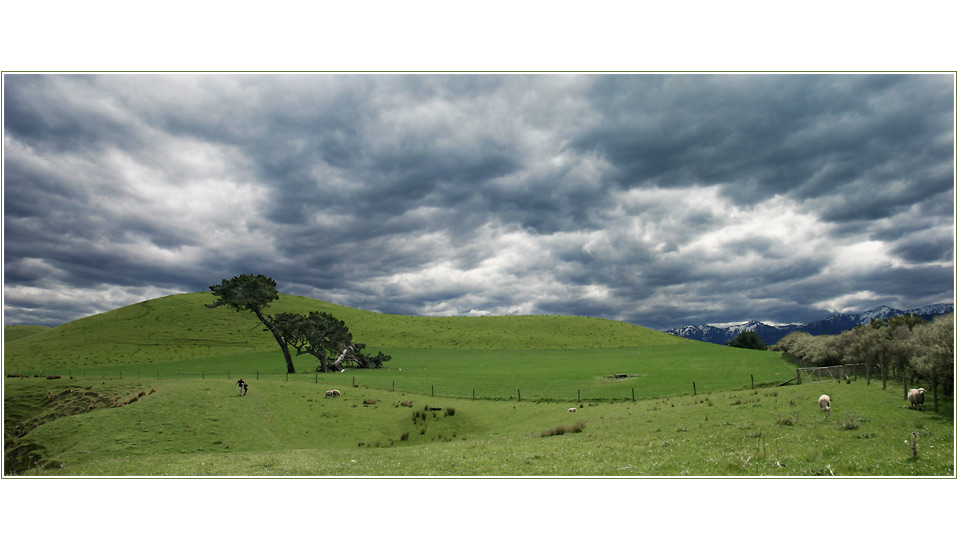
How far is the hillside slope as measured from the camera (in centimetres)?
11654

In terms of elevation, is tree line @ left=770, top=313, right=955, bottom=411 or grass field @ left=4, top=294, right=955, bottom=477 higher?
tree line @ left=770, top=313, right=955, bottom=411

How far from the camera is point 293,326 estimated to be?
272ft

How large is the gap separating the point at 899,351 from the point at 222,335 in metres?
155

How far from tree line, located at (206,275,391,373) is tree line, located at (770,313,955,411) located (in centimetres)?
7727

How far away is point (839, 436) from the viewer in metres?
21.6

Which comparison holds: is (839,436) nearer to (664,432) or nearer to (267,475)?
(664,432)

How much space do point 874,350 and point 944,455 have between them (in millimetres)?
33719

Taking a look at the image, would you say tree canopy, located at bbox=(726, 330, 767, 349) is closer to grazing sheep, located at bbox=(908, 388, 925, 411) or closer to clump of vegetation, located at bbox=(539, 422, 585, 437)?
grazing sheep, located at bbox=(908, 388, 925, 411)

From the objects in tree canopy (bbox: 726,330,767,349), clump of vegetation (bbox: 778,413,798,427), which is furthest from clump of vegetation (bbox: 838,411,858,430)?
tree canopy (bbox: 726,330,767,349)

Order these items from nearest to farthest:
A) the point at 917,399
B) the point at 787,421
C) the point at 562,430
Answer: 1. the point at 787,421
2. the point at 917,399
3. the point at 562,430

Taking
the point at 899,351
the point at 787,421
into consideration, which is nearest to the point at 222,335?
the point at 787,421

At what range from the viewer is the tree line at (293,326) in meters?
76.9

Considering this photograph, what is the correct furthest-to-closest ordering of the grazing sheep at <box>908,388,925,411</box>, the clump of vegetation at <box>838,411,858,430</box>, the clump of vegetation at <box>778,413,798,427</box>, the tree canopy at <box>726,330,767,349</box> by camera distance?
the tree canopy at <box>726,330,767,349</box> < the grazing sheep at <box>908,388,925,411</box> < the clump of vegetation at <box>778,413,798,427</box> < the clump of vegetation at <box>838,411,858,430</box>

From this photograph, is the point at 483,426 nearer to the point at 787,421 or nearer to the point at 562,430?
the point at 562,430
